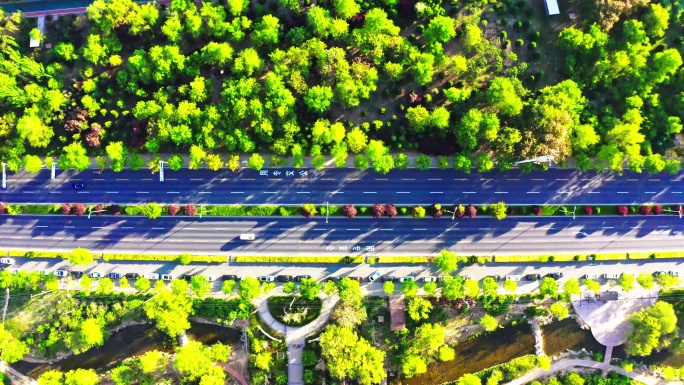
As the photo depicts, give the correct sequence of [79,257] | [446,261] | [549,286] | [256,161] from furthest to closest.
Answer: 1. [79,257]
2. [549,286]
3. [256,161]
4. [446,261]

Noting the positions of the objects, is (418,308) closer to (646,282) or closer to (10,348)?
(646,282)

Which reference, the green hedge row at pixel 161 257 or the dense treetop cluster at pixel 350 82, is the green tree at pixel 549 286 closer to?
the dense treetop cluster at pixel 350 82

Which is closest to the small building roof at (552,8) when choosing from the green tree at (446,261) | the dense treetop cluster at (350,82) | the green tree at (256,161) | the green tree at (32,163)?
the dense treetop cluster at (350,82)

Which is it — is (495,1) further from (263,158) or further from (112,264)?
(112,264)

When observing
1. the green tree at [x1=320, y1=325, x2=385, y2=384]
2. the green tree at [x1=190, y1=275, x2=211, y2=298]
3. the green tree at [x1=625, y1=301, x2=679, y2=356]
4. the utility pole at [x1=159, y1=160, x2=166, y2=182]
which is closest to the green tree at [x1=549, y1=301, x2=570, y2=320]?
the green tree at [x1=625, y1=301, x2=679, y2=356]

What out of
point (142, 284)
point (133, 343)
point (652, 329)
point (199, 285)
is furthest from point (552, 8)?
point (133, 343)

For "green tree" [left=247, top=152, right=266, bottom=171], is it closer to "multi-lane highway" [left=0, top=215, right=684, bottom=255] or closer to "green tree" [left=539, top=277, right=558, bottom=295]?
"multi-lane highway" [left=0, top=215, right=684, bottom=255]
